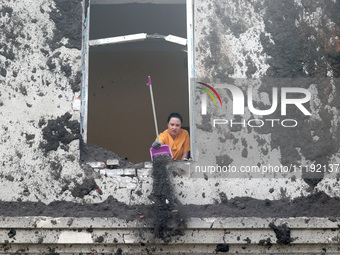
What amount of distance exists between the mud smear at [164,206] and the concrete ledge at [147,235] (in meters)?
0.08

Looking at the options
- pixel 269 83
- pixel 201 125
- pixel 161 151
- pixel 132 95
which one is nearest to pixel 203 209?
pixel 161 151

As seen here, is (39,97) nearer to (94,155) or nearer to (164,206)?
(94,155)

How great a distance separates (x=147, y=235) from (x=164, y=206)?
32 centimetres

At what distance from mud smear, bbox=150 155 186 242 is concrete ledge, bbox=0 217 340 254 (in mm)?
80

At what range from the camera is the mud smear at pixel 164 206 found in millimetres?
4828

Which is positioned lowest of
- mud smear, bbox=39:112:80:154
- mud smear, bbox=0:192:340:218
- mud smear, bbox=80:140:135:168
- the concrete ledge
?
the concrete ledge

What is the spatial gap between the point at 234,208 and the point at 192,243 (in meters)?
0.54

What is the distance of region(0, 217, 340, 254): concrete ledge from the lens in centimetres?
483

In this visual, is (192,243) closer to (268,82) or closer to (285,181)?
(285,181)

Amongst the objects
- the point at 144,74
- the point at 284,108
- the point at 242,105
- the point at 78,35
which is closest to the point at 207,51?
the point at 242,105

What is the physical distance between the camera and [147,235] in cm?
489

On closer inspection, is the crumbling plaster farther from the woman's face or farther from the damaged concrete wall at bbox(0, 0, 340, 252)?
the woman's face

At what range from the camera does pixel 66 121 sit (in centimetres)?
509

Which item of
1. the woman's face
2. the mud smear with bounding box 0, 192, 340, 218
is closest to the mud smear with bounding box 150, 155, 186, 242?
the mud smear with bounding box 0, 192, 340, 218
